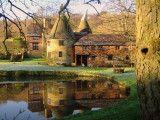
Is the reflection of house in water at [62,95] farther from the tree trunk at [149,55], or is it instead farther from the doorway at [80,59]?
the doorway at [80,59]

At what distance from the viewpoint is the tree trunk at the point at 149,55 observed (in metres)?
3.65

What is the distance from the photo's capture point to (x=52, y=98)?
1708 centimetres

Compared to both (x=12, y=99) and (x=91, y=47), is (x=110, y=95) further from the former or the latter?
(x=91, y=47)

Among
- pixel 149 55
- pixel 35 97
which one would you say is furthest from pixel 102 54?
pixel 149 55

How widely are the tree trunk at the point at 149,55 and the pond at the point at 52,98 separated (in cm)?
878

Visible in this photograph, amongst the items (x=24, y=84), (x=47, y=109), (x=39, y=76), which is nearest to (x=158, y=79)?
(x=47, y=109)

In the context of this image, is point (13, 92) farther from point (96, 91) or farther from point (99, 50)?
point (99, 50)

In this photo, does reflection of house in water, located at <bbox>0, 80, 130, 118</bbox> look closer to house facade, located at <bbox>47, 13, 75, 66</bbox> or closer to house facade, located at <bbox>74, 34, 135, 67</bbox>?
house facade, located at <bbox>74, 34, 135, 67</bbox>

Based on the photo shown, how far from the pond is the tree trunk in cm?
878

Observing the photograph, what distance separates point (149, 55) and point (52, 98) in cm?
1416

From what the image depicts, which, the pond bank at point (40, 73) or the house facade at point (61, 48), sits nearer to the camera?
the pond bank at point (40, 73)

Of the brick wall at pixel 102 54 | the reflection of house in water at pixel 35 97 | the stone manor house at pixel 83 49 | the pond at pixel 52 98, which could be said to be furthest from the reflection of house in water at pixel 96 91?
the stone manor house at pixel 83 49

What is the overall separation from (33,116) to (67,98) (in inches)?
203

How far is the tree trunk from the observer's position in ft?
12.0
